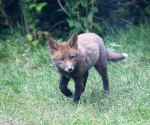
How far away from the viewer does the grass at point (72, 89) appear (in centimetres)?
512

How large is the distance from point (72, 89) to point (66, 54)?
1048mm

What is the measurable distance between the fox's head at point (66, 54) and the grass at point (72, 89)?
562 mm

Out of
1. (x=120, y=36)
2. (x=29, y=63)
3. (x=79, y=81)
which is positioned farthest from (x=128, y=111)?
(x=120, y=36)

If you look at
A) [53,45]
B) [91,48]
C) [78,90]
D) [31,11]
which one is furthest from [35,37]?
[78,90]

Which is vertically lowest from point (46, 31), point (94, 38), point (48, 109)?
point (46, 31)

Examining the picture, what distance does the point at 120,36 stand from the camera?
8.95m

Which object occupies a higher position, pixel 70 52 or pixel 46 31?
pixel 70 52

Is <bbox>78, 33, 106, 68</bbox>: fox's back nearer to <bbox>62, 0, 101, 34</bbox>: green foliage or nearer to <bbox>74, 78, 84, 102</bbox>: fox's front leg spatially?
<bbox>74, 78, 84, 102</bbox>: fox's front leg

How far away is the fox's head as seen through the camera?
5.60 m

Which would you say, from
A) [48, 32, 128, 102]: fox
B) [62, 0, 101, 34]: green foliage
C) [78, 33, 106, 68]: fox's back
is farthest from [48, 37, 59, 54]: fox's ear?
[62, 0, 101, 34]: green foliage

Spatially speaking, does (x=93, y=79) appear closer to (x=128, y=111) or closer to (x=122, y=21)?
(x=128, y=111)

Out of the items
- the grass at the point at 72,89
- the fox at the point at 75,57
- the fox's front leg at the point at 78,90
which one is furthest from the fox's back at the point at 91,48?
the grass at the point at 72,89

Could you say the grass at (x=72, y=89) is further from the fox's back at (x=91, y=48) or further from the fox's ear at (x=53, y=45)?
the fox's ear at (x=53, y=45)

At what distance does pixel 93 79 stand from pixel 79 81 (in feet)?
3.54
